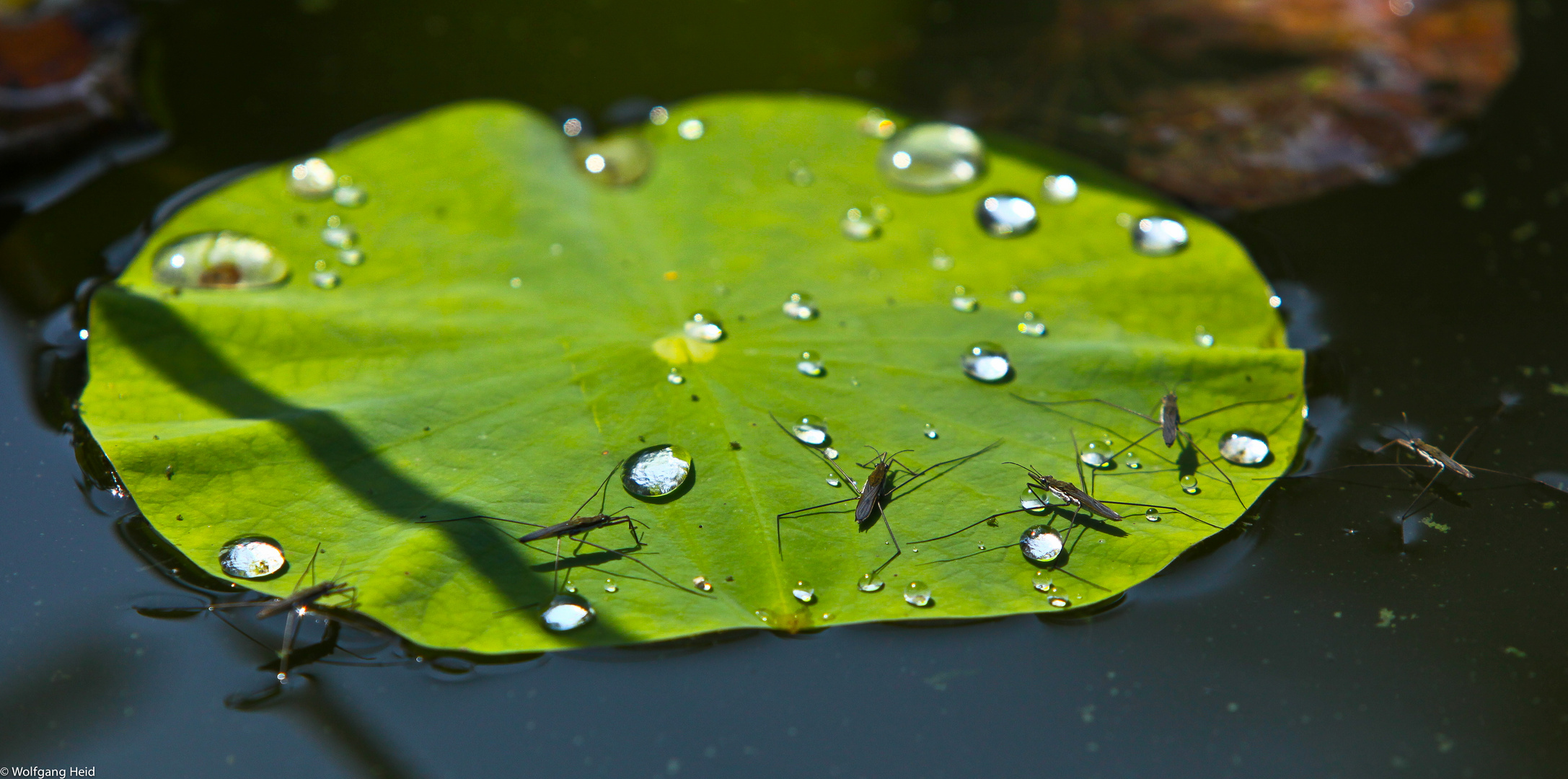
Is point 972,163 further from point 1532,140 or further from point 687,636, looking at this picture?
point 1532,140

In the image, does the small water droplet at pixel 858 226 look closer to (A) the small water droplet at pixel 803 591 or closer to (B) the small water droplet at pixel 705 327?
Result: (B) the small water droplet at pixel 705 327

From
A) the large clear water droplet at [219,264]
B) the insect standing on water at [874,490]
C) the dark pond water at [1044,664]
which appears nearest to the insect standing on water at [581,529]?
the dark pond water at [1044,664]

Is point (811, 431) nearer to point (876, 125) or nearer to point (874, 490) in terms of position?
point (874, 490)

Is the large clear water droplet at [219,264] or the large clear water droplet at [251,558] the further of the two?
the large clear water droplet at [219,264]

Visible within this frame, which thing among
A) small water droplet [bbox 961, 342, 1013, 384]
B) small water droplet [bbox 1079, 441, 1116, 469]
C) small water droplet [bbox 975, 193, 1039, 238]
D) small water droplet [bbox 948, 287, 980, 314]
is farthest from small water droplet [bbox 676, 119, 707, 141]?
small water droplet [bbox 1079, 441, 1116, 469]

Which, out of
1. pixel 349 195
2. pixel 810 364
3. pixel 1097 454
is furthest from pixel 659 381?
pixel 349 195

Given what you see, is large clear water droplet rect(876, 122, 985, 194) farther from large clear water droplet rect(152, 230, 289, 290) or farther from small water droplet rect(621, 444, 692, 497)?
large clear water droplet rect(152, 230, 289, 290)

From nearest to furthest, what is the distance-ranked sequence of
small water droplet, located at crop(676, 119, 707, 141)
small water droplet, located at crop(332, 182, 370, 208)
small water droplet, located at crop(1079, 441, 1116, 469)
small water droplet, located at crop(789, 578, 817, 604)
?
small water droplet, located at crop(789, 578, 817, 604) → small water droplet, located at crop(1079, 441, 1116, 469) → small water droplet, located at crop(332, 182, 370, 208) → small water droplet, located at crop(676, 119, 707, 141)
